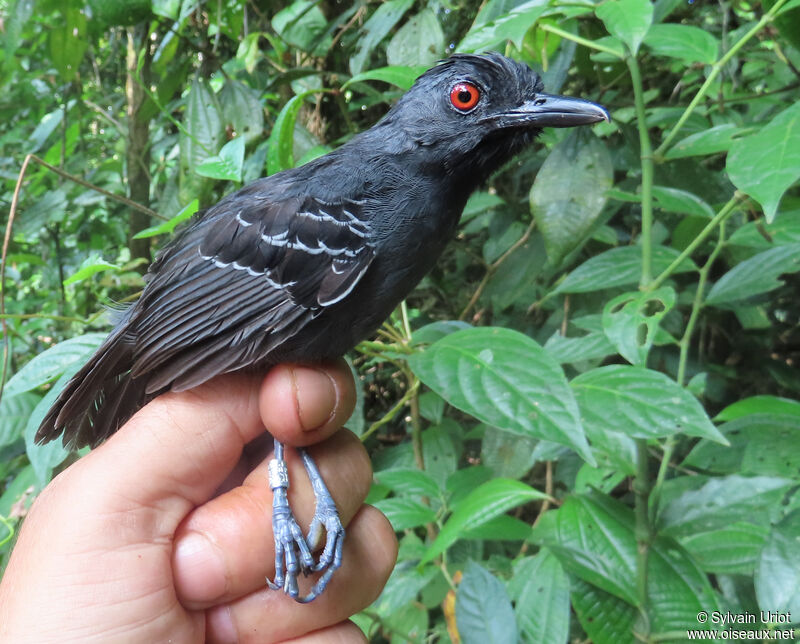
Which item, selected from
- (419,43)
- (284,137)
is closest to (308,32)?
(419,43)

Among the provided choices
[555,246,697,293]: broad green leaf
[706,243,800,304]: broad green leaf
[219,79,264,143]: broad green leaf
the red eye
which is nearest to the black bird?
the red eye

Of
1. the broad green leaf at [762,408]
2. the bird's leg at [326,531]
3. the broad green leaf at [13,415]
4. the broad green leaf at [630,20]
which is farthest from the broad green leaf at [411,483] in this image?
the broad green leaf at [630,20]

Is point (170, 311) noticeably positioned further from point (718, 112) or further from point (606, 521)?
point (718, 112)

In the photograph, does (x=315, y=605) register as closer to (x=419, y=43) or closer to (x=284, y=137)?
(x=284, y=137)

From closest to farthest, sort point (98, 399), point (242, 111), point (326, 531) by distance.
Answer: point (326, 531) → point (98, 399) → point (242, 111)

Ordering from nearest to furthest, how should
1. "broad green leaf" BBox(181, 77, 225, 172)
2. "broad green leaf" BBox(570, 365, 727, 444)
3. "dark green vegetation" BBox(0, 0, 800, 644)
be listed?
"broad green leaf" BBox(570, 365, 727, 444)
"dark green vegetation" BBox(0, 0, 800, 644)
"broad green leaf" BBox(181, 77, 225, 172)

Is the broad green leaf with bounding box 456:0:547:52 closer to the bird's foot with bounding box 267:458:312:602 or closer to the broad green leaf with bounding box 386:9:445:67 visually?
the broad green leaf with bounding box 386:9:445:67

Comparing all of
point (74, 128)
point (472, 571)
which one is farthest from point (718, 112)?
point (74, 128)
